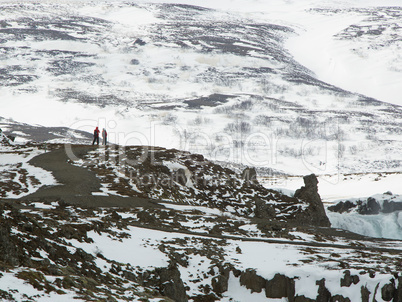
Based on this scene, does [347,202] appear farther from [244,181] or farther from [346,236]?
[346,236]

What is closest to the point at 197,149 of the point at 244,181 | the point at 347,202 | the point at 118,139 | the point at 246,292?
the point at 118,139

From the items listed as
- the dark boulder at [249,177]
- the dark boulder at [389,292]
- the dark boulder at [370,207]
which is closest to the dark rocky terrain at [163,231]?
the dark boulder at [389,292]

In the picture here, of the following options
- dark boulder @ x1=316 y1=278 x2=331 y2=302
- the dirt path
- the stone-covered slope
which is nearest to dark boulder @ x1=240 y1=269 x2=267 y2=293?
dark boulder @ x1=316 y1=278 x2=331 y2=302

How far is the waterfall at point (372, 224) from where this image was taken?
155 ft

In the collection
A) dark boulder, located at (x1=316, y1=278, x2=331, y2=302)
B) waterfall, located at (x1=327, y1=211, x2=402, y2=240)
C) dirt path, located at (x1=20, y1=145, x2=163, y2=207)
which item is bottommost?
waterfall, located at (x1=327, y1=211, x2=402, y2=240)

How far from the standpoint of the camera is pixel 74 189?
107 ft

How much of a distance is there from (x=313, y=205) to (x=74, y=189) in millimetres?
18421

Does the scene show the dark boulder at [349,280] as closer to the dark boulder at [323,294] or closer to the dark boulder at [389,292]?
the dark boulder at [323,294]

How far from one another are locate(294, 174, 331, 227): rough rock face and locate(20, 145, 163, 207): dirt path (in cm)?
1243

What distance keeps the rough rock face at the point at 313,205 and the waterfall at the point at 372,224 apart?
7190 millimetres

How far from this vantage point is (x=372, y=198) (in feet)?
170

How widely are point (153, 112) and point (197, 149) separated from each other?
40173 mm

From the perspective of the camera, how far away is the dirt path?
30406mm

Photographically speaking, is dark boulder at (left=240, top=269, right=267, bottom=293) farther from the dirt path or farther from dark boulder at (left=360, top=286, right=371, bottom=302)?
the dirt path
